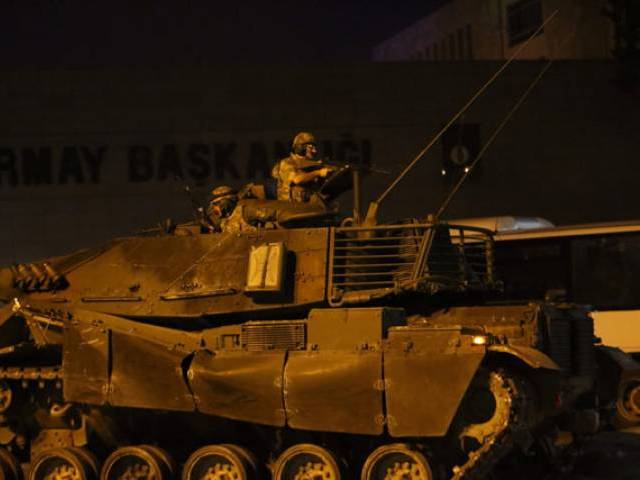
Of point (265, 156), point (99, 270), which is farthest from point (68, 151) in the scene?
point (99, 270)

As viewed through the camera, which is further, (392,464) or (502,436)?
(392,464)

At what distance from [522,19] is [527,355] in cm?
2710

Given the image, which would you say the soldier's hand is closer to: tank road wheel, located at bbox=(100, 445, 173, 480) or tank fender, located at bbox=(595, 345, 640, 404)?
tank road wheel, located at bbox=(100, 445, 173, 480)

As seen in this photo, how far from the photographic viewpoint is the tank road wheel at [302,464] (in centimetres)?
1045

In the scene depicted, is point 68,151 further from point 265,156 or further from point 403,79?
point 403,79

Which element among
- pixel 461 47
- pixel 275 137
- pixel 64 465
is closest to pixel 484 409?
pixel 64 465

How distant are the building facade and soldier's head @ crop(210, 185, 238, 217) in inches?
751

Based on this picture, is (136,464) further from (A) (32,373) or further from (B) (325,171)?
(B) (325,171)

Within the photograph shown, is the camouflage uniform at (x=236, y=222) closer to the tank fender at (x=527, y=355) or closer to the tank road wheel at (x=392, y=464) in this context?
the tank road wheel at (x=392, y=464)

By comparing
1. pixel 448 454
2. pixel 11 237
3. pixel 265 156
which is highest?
pixel 265 156

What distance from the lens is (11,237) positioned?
26672 millimetres

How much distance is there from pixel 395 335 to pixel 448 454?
127 centimetres

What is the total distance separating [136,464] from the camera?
11398 mm

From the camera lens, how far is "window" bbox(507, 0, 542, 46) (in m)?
34.2
